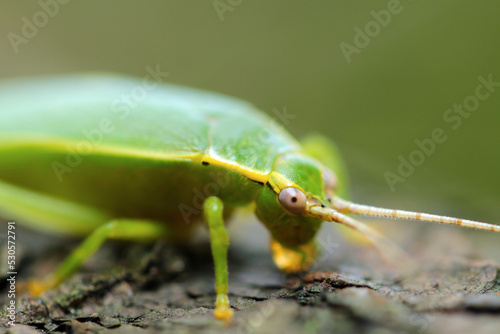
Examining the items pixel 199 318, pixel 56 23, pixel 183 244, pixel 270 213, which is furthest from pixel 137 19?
pixel 199 318

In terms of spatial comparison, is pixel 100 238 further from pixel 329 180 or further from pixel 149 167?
pixel 329 180

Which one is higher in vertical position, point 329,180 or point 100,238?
point 329,180

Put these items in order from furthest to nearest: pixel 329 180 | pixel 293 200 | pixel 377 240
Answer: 1. pixel 377 240
2. pixel 329 180
3. pixel 293 200

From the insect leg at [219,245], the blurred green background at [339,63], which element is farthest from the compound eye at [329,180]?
the blurred green background at [339,63]

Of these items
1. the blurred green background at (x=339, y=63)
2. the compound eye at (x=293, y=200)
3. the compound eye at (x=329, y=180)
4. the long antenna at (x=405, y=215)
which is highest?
the blurred green background at (x=339, y=63)

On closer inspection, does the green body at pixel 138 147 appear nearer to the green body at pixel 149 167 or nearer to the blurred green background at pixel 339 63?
the green body at pixel 149 167

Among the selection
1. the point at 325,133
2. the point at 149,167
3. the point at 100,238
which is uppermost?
the point at 325,133

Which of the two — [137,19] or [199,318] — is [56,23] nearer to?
[137,19]

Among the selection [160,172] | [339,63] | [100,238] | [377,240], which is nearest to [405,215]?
[377,240]
